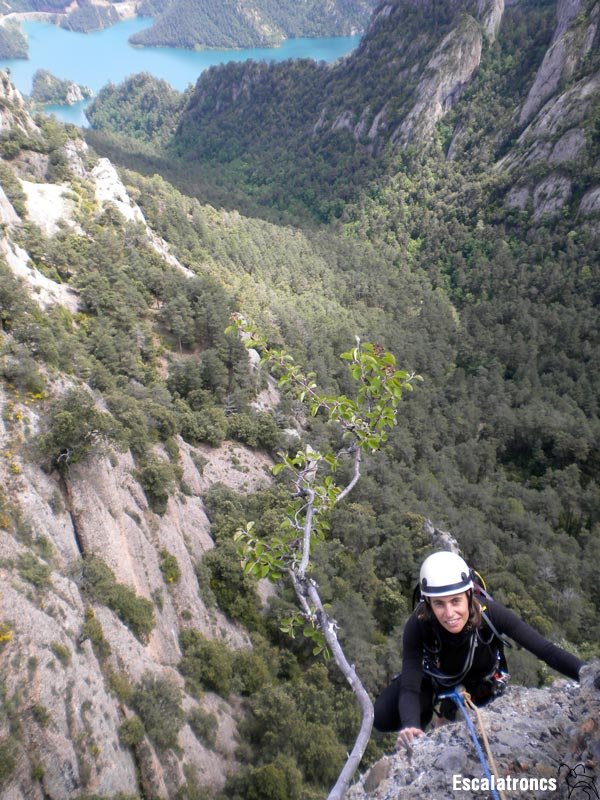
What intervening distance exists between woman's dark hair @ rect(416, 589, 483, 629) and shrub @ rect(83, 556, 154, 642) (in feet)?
49.5

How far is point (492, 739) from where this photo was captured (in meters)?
4.89

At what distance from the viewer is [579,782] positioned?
417 centimetres

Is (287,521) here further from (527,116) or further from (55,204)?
(527,116)

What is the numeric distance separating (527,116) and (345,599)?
140 meters

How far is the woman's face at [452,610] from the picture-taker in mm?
5164

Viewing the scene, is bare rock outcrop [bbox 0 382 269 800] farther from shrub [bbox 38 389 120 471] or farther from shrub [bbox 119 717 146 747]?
shrub [bbox 38 389 120 471]

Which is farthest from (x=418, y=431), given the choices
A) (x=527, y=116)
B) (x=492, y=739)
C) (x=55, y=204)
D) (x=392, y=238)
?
(x=527, y=116)

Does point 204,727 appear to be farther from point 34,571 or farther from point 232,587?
point 34,571

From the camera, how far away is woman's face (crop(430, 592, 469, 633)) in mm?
5164

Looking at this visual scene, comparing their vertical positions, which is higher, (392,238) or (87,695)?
(392,238)

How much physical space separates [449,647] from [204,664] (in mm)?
18748

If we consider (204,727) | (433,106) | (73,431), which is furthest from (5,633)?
(433,106)

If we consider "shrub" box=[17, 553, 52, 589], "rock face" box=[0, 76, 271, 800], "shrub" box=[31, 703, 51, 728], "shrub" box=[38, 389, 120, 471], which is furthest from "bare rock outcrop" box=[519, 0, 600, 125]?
"shrub" box=[31, 703, 51, 728]

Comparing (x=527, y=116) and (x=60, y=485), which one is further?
(x=527, y=116)
